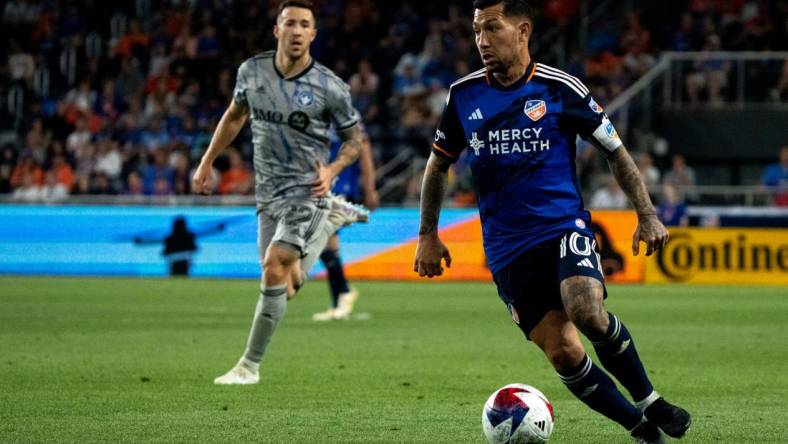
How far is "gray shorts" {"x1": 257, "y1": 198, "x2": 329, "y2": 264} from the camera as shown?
32.6 feet

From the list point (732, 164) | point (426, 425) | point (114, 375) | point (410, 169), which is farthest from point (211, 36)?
point (426, 425)

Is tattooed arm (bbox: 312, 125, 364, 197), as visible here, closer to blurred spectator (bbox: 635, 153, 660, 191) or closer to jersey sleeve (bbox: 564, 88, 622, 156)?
jersey sleeve (bbox: 564, 88, 622, 156)

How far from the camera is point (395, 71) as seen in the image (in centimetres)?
2870

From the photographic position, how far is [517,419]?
6.59 m

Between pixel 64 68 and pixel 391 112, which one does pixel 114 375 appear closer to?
pixel 391 112

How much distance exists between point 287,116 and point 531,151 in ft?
11.5

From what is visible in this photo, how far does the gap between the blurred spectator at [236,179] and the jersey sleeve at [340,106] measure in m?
14.8

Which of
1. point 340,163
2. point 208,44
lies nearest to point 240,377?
point 340,163

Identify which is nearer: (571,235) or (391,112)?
(571,235)

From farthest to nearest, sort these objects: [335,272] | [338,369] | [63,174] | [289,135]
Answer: [63,174], [335,272], [338,369], [289,135]

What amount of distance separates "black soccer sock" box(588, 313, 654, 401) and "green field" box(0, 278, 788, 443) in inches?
25.3

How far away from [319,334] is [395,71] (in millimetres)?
15578

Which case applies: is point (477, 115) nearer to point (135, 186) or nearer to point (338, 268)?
point (338, 268)

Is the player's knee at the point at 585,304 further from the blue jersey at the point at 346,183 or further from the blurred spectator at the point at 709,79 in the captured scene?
the blurred spectator at the point at 709,79
